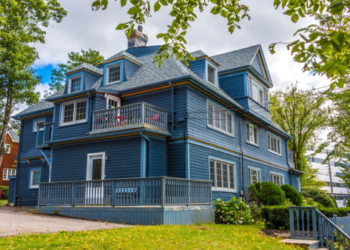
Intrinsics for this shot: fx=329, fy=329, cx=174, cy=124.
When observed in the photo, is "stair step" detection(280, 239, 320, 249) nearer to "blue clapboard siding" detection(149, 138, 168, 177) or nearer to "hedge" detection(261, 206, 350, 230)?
"hedge" detection(261, 206, 350, 230)

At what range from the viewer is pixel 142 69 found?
68.0 ft

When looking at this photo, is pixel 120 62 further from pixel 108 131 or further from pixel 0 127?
pixel 0 127

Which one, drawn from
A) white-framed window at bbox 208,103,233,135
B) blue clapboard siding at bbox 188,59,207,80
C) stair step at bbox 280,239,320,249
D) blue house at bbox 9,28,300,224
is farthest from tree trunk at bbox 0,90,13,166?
stair step at bbox 280,239,320,249

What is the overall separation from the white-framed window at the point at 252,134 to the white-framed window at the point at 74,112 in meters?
11.1

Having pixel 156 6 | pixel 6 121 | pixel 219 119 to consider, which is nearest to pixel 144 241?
pixel 156 6

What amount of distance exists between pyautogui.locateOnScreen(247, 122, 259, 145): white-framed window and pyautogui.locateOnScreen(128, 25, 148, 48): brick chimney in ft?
38.4

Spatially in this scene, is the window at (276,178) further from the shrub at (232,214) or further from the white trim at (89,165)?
the white trim at (89,165)

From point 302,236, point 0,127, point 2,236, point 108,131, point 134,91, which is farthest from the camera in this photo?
point 0,127

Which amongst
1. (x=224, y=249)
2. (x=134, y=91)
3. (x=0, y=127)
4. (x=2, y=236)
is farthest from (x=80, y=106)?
(x=0, y=127)

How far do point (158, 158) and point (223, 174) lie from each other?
189 inches

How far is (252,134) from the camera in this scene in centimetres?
2344

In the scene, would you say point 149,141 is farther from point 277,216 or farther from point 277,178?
point 277,178

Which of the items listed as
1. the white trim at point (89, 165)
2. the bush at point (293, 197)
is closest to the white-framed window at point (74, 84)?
the white trim at point (89, 165)

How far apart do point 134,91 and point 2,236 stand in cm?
1139
